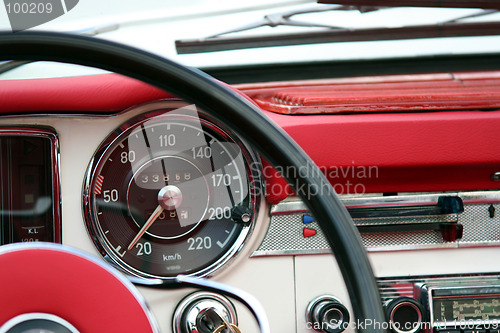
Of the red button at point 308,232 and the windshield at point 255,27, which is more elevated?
the windshield at point 255,27

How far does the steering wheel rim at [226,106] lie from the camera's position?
741 mm

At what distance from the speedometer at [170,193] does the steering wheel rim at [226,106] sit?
0.56m

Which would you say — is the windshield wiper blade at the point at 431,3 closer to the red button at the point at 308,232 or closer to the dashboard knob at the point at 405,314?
the red button at the point at 308,232

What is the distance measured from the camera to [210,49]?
163 centimetres

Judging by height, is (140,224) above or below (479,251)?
above

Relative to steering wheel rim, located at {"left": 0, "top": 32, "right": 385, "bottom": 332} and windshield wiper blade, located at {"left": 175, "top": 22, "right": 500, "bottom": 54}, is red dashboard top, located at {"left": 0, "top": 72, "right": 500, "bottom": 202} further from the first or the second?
steering wheel rim, located at {"left": 0, "top": 32, "right": 385, "bottom": 332}

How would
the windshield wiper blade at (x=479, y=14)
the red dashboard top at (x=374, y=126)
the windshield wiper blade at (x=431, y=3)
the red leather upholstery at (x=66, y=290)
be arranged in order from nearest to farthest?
1. the red leather upholstery at (x=66, y=290)
2. the red dashboard top at (x=374, y=126)
3. the windshield wiper blade at (x=431, y=3)
4. the windshield wiper blade at (x=479, y=14)

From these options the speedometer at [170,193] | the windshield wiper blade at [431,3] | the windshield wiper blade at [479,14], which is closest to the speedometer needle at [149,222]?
the speedometer at [170,193]

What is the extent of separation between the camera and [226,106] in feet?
2.52

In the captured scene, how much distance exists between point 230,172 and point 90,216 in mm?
349

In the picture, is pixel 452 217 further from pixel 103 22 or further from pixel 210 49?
pixel 103 22

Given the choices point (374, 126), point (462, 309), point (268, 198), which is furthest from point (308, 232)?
point (462, 309)

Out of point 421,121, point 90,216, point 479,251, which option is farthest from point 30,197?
point 479,251

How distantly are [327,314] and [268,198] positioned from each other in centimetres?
31
